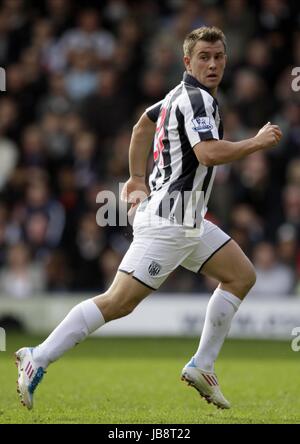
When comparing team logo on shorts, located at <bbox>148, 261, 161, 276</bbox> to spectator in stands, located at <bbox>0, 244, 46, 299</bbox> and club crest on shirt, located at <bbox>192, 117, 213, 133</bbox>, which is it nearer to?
club crest on shirt, located at <bbox>192, 117, 213, 133</bbox>

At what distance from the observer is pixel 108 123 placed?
602 inches

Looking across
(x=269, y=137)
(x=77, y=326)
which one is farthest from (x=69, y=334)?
(x=269, y=137)

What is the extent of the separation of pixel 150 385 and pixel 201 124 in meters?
2.81

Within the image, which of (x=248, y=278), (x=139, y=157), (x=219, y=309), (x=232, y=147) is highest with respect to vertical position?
(x=232, y=147)

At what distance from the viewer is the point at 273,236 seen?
13.7 metres

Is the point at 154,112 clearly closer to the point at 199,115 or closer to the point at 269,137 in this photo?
the point at 199,115

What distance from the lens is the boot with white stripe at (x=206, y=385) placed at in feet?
23.3

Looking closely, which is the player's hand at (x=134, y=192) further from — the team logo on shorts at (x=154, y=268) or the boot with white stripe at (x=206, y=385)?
the boot with white stripe at (x=206, y=385)

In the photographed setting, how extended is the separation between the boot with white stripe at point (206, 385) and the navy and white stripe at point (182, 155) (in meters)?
1.00

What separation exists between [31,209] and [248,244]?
9.72ft

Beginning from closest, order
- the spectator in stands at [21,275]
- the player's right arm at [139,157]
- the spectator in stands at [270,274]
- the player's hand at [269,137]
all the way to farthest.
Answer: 1. the player's hand at [269,137]
2. the player's right arm at [139,157]
3. the spectator in stands at [270,274]
4. the spectator in stands at [21,275]

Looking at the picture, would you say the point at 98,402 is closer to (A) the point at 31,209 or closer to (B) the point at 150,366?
(B) the point at 150,366

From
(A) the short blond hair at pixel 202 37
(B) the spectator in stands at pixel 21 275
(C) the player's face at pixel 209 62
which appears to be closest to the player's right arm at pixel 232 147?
(C) the player's face at pixel 209 62

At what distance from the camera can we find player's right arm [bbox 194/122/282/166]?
6.44 m
